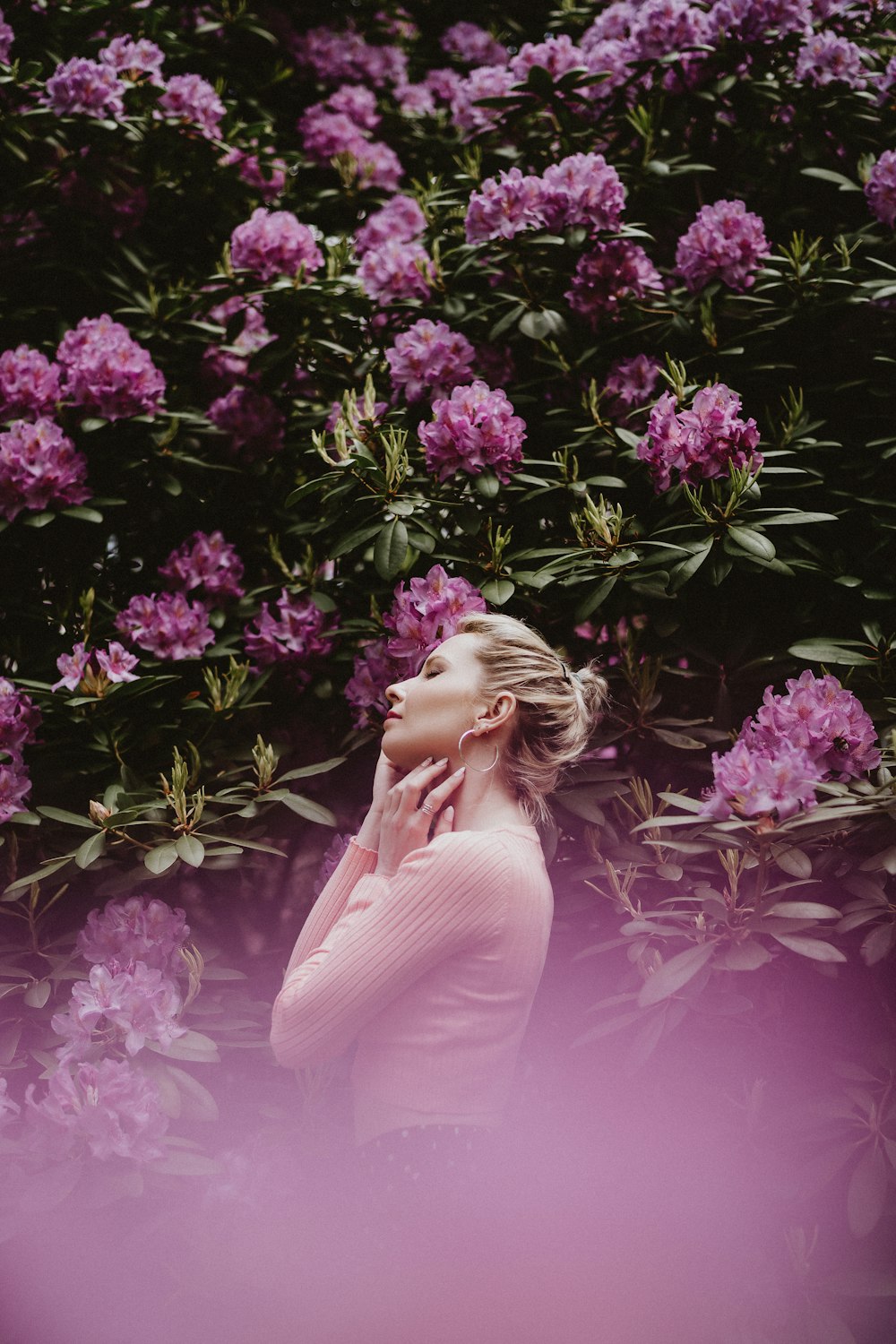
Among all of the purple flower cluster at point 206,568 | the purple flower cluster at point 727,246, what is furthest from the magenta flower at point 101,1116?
the purple flower cluster at point 727,246

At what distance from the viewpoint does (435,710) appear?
4.52 ft

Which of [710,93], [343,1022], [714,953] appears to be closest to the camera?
[343,1022]

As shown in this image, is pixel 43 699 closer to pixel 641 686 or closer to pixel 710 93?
pixel 641 686

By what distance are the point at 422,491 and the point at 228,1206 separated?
1.07 m

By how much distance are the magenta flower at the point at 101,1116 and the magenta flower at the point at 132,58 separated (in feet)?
6.30

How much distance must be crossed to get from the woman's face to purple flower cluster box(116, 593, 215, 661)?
0.56m

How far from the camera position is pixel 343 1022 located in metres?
1.26

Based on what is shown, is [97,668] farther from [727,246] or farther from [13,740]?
[727,246]

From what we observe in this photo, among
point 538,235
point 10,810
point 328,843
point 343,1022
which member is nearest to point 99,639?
point 10,810

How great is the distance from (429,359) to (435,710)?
72 centimetres

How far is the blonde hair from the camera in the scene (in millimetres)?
1396

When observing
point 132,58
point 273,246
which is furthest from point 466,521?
point 132,58

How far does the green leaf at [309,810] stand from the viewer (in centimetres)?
160

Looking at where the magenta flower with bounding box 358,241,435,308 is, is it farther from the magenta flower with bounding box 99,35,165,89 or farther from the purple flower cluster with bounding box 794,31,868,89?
the purple flower cluster with bounding box 794,31,868,89
